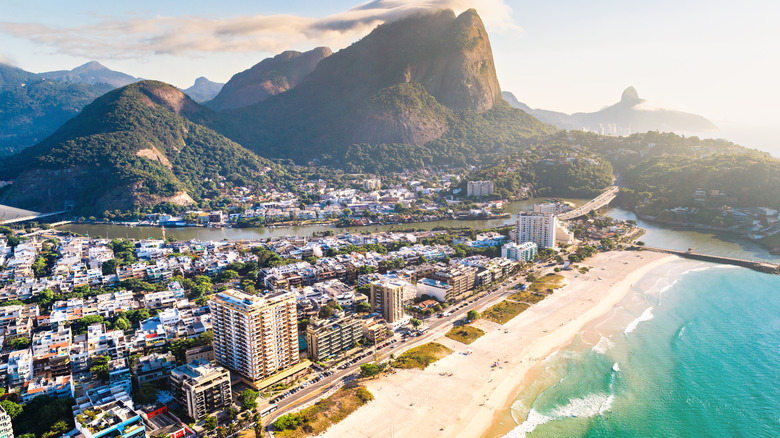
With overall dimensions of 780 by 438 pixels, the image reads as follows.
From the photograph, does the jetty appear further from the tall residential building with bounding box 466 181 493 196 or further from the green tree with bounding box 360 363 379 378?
the green tree with bounding box 360 363 379 378

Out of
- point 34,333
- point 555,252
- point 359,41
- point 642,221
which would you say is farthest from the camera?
point 359,41

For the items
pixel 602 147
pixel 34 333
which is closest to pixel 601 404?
pixel 34 333

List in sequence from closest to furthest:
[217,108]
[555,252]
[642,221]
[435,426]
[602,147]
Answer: [435,426] < [555,252] < [642,221] < [602,147] < [217,108]

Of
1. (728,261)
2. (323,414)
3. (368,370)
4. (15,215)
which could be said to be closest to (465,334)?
(368,370)

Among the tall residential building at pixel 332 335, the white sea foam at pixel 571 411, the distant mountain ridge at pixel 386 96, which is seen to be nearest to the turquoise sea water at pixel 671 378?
the white sea foam at pixel 571 411

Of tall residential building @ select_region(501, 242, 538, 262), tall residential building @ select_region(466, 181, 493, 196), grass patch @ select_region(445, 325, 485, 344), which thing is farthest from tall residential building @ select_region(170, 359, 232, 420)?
tall residential building @ select_region(466, 181, 493, 196)

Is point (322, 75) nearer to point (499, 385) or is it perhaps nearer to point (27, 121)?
point (27, 121)
